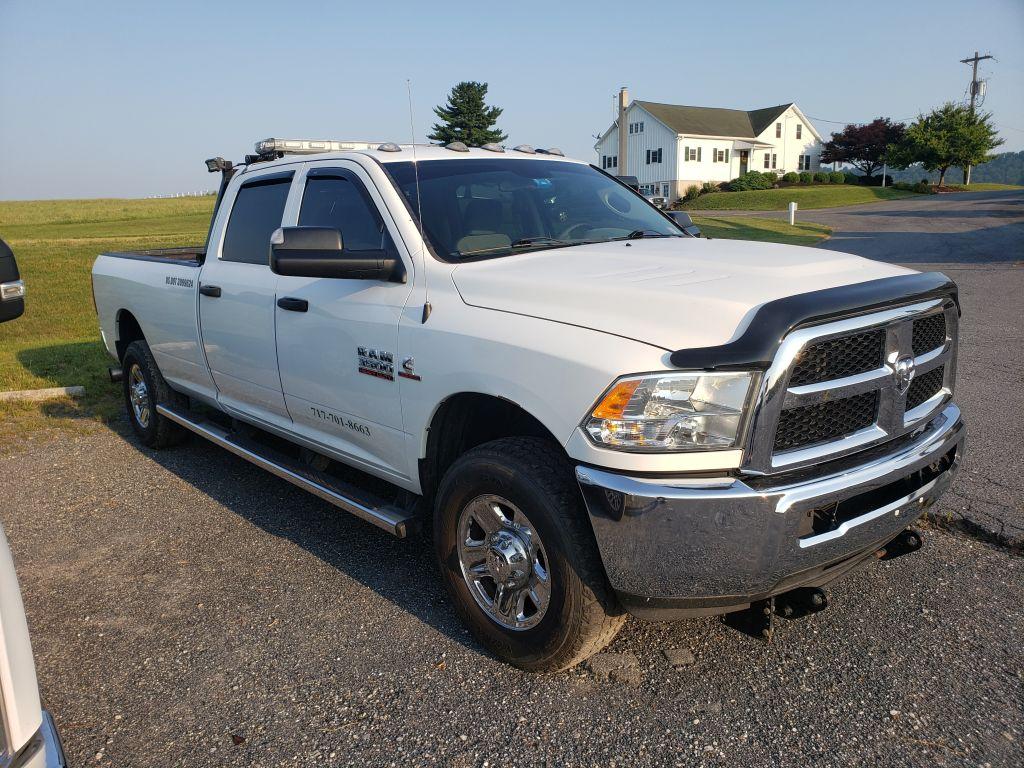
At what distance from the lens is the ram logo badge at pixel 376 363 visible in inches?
135

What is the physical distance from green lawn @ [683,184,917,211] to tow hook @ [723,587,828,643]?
4242cm

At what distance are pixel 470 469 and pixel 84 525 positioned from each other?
2.99 metres

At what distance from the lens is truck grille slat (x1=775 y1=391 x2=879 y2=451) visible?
260 cm

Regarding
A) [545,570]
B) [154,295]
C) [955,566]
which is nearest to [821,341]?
[545,570]

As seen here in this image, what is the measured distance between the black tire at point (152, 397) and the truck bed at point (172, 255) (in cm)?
66

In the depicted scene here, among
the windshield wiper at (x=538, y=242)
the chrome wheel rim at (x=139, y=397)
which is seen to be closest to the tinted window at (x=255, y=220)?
the windshield wiper at (x=538, y=242)

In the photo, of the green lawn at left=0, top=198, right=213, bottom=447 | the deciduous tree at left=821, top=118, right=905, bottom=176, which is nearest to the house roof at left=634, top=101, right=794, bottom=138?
the deciduous tree at left=821, top=118, right=905, bottom=176

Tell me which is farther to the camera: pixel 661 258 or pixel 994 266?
pixel 994 266

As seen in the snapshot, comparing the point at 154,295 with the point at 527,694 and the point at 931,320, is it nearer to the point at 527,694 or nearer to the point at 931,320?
the point at 527,694

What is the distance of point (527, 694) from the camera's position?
297 centimetres

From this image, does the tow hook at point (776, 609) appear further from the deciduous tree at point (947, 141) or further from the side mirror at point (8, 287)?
the deciduous tree at point (947, 141)

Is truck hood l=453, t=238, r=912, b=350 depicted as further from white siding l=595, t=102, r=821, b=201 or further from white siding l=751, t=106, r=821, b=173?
white siding l=751, t=106, r=821, b=173

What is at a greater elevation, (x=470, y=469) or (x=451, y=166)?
(x=451, y=166)

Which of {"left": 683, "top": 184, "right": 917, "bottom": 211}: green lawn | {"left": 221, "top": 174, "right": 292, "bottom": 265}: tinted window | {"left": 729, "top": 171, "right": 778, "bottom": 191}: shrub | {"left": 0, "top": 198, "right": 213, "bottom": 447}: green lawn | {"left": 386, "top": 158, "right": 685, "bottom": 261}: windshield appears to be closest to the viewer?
{"left": 386, "top": 158, "right": 685, "bottom": 261}: windshield
